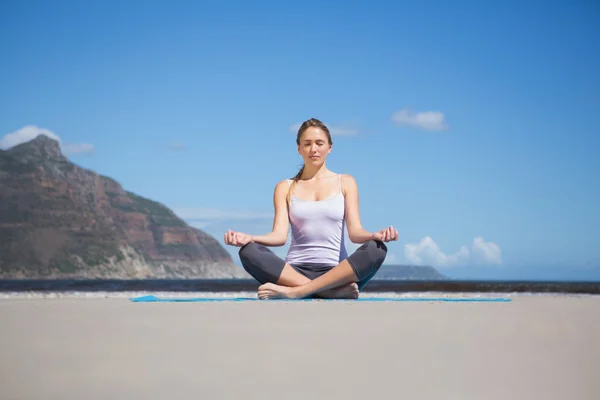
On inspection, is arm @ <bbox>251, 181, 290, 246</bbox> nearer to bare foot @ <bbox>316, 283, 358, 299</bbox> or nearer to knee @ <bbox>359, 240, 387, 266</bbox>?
bare foot @ <bbox>316, 283, 358, 299</bbox>

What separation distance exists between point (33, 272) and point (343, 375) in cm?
11794

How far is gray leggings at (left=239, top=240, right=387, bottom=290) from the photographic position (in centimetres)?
569

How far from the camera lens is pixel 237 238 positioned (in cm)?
568

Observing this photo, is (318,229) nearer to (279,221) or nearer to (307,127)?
(279,221)

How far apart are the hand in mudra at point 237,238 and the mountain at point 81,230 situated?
11335 centimetres

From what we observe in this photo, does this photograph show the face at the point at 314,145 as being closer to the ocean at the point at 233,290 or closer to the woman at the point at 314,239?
the woman at the point at 314,239

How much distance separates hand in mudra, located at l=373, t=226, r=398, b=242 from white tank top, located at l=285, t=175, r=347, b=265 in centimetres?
58

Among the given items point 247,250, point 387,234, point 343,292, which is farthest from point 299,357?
point 343,292

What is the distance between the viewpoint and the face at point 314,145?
6188 mm

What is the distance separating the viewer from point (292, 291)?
5840 millimetres

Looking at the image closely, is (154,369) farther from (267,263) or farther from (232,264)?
(232,264)

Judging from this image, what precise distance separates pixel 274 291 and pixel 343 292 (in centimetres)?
59

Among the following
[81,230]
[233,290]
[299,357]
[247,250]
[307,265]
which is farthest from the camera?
[81,230]

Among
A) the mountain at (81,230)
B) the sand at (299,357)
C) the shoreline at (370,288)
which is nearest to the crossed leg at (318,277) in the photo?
the sand at (299,357)
